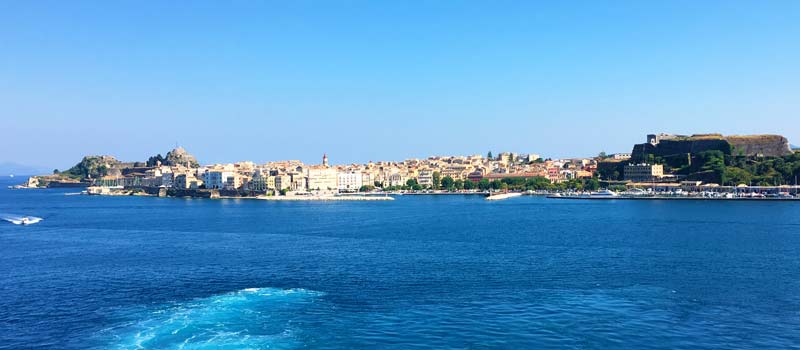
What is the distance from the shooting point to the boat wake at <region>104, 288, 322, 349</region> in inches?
425

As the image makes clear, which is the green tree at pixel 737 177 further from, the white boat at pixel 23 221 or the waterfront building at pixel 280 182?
the white boat at pixel 23 221

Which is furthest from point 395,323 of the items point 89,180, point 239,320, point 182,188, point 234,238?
point 89,180

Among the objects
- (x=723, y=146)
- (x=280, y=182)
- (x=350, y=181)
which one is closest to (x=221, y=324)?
(x=280, y=182)

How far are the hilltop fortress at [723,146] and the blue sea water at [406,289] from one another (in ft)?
133

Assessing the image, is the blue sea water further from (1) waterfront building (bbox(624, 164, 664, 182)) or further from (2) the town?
(1) waterfront building (bbox(624, 164, 664, 182))

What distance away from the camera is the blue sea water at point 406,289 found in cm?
1106

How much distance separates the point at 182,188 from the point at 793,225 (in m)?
57.9

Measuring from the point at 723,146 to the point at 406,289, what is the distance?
5866 cm

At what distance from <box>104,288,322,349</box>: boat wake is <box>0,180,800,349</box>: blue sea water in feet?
0.14

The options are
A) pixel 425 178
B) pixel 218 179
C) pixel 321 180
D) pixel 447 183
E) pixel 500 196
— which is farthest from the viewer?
pixel 425 178

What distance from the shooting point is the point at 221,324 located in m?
11.8

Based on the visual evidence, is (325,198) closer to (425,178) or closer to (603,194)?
(425,178)

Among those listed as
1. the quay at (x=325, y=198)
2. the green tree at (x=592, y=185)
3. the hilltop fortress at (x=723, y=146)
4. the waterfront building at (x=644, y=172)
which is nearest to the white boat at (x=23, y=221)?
the quay at (x=325, y=198)

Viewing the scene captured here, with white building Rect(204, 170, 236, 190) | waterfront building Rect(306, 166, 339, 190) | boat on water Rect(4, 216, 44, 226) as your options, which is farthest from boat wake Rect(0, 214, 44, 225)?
waterfront building Rect(306, 166, 339, 190)
